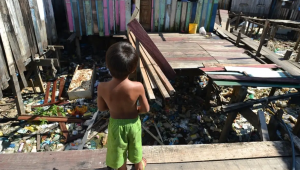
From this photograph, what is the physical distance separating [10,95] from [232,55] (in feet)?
23.0

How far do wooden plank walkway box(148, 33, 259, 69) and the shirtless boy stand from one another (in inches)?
113

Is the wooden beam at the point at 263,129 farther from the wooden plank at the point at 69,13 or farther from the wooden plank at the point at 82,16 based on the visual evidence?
the wooden plank at the point at 69,13

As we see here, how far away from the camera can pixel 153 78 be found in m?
3.66

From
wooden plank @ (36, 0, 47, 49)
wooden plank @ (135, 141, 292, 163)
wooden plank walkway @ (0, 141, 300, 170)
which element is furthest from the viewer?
wooden plank @ (36, 0, 47, 49)

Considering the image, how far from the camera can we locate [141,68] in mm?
4148

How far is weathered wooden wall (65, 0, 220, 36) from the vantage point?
23.8ft

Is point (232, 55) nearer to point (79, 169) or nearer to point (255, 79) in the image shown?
point (255, 79)

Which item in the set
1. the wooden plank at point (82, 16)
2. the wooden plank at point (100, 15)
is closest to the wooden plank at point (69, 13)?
the wooden plank at point (82, 16)

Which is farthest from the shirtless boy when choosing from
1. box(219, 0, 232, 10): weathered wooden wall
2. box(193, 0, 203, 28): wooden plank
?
box(219, 0, 232, 10): weathered wooden wall

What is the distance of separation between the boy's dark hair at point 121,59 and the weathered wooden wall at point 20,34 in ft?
13.0

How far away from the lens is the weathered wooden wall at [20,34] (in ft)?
14.4

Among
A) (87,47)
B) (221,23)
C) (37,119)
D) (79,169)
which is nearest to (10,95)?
(37,119)

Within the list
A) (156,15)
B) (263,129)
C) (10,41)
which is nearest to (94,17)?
(156,15)

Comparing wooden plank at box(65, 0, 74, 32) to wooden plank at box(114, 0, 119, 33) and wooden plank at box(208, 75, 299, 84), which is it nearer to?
wooden plank at box(114, 0, 119, 33)
